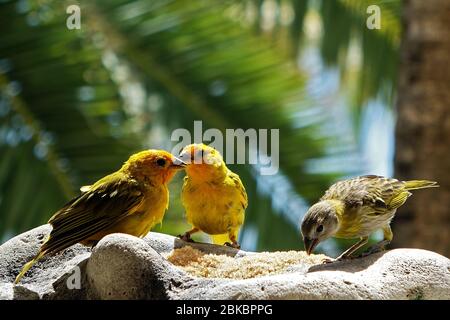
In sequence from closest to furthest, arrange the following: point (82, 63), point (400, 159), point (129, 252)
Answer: point (129, 252)
point (400, 159)
point (82, 63)

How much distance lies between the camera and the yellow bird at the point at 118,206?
5.60 m

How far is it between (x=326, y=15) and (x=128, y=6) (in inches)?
85.7

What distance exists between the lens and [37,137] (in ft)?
31.7

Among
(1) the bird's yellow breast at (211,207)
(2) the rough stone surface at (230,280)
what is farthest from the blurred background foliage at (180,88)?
(2) the rough stone surface at (230,280)

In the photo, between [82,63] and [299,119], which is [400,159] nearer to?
[299,119]

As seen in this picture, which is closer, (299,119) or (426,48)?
(426,48)

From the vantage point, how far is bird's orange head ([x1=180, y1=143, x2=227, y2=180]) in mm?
6734

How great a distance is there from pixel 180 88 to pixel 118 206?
5019mm

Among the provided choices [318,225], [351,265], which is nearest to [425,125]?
[318,225]

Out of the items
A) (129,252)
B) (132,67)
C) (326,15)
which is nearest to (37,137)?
(132,67)

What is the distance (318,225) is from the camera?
588 cm

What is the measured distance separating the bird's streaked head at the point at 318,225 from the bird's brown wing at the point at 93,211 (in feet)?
3.01

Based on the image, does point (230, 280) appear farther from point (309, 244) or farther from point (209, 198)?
point (209, 198)

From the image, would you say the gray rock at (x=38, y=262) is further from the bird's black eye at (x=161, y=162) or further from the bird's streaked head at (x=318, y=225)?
the bird's streaked head at (x=318, y=225)
